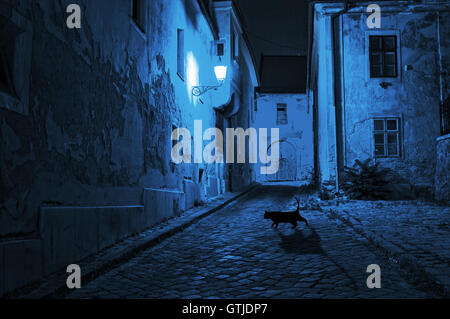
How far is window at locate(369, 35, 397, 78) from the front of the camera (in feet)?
48.8

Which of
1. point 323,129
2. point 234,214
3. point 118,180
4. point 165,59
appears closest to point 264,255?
point 118,180

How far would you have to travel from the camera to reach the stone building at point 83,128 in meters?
4.05

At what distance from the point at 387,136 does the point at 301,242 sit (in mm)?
9495

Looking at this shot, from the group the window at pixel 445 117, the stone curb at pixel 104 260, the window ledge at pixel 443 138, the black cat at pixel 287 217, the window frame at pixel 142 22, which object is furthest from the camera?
the window at pixel 445 117

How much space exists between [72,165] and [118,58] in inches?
97.9

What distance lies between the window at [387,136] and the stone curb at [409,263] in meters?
8.40

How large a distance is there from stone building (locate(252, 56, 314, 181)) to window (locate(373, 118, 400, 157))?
714 inches

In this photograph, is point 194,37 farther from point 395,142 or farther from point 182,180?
point 395,142

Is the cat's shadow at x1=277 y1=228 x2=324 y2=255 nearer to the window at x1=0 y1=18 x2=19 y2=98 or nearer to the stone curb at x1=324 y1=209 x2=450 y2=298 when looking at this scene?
the stone curb at x1=324 y1=209 x2=450 y2=298

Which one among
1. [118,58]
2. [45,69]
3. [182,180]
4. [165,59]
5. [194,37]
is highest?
[194,37]

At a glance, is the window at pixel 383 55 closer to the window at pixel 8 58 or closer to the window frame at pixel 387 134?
the window frame at pixel 387 134

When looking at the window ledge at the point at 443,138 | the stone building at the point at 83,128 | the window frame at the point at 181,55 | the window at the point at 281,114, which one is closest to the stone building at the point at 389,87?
the window ledge at the point at 443,138

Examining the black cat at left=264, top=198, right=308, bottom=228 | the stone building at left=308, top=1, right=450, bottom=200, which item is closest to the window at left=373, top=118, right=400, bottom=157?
the stone building at left=308, top=1, right=450, bottom=200
